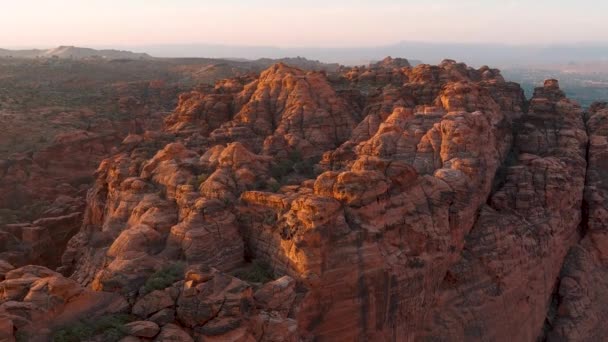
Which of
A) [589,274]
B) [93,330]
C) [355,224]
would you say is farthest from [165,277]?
[589,274]

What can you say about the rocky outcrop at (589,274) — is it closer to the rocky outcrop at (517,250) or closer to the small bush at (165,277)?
the rocky outcrop at (517,250)

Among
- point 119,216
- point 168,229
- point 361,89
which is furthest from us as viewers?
point 361,89

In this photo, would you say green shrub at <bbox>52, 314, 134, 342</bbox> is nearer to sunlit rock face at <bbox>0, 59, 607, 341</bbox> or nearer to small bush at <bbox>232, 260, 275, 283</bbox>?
sunlit rock face at <bbox>0, 59, 607, 341</bbox>

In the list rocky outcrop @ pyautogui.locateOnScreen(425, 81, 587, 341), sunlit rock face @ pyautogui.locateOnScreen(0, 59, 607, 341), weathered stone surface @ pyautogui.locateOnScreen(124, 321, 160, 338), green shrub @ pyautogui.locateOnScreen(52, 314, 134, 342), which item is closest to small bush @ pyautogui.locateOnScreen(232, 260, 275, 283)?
sunlit rock face @ pyautogui.locateOnScreen(0, 59, 607, 341)

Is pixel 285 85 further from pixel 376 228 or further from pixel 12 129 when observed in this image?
pixel 12 129

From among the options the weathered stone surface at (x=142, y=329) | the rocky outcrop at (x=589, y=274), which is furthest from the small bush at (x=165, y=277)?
the rocky outcrop at (x=589, y=274)

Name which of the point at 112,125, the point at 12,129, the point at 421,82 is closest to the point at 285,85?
the point at 421,82

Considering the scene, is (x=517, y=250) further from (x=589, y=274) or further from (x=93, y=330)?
(x=93, y=330)
